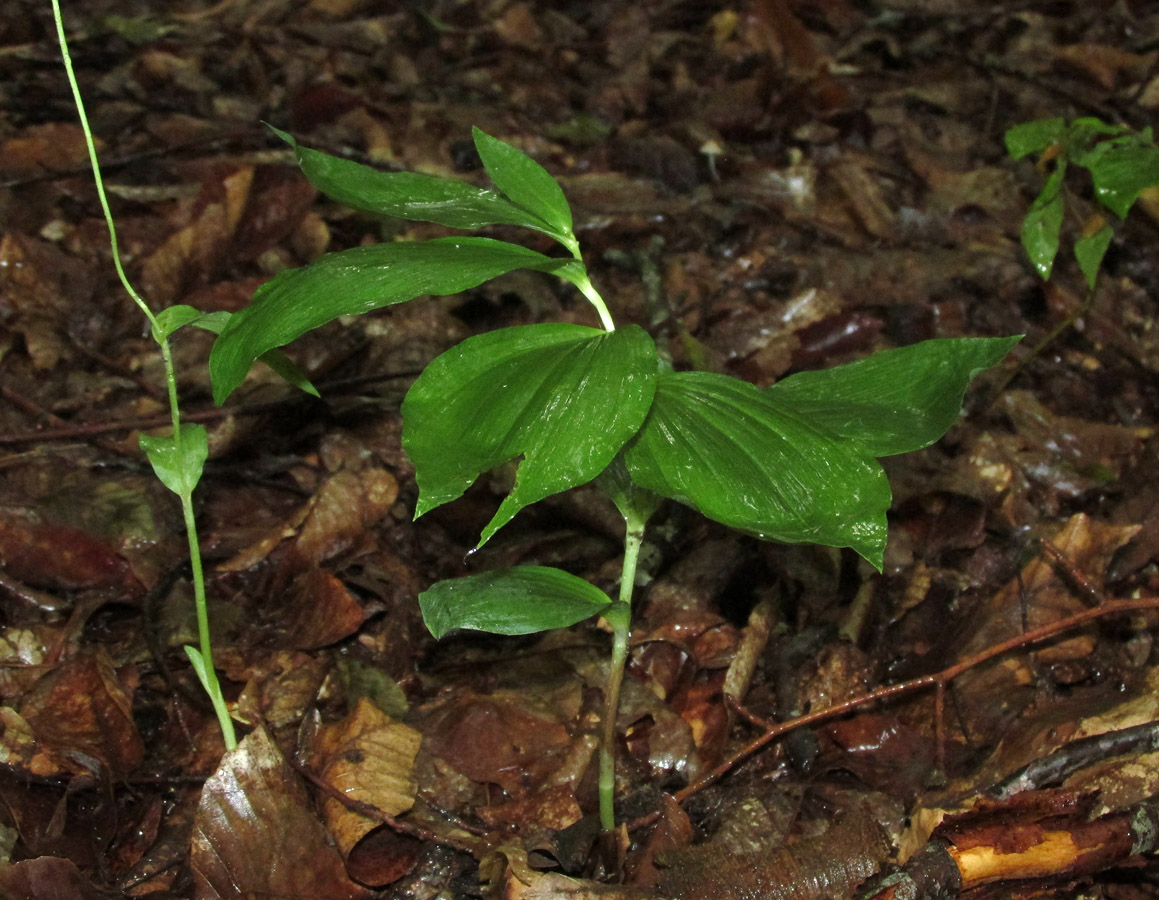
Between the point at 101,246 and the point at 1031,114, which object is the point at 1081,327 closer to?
the point at 1031,114

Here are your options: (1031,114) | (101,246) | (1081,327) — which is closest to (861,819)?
(1081,327)

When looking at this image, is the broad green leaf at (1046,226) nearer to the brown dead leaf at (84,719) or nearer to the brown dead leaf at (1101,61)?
the brown dead leaf at (84,719)

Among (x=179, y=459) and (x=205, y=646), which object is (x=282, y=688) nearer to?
(x=205, y=646)

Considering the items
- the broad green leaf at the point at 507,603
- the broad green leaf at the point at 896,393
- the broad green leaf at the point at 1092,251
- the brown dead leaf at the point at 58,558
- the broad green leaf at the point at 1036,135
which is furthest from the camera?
the broad green leaf at the point at 1036,135

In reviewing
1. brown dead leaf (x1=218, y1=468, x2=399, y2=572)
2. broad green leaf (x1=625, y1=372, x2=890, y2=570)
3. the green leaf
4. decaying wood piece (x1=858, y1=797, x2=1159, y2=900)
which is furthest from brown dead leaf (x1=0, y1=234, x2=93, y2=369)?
decaying wood piece (x1=858, y1=797, x2=1159, y2=900)

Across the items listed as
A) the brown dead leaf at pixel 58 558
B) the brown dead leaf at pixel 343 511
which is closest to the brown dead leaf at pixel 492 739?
the brown dead leaf at pixel 343 511
